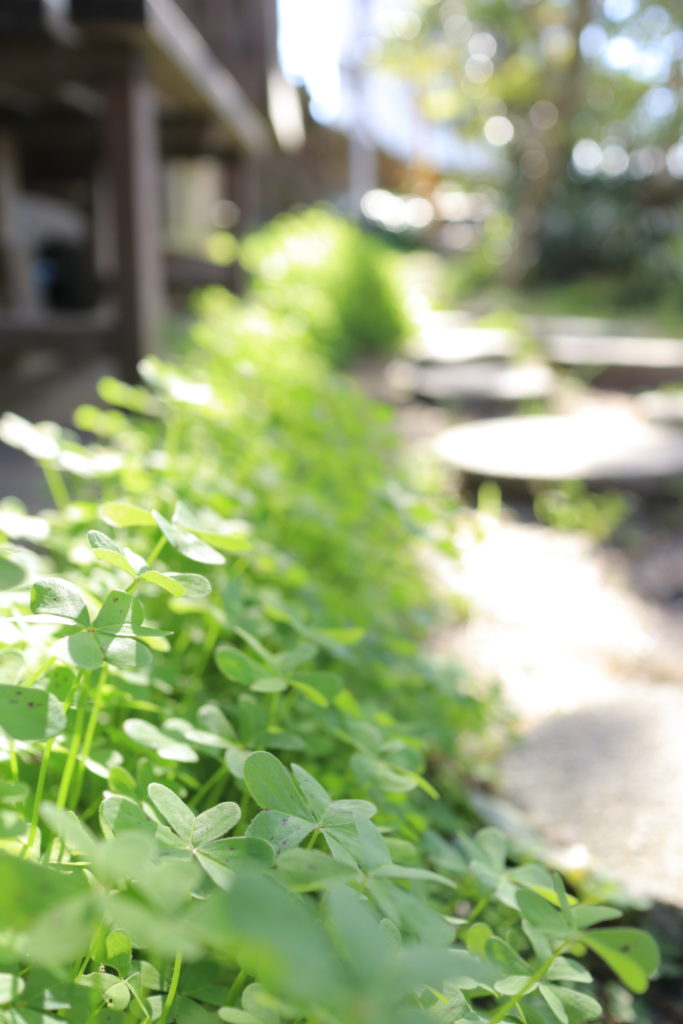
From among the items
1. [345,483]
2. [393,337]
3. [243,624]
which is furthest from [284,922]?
[393,337]

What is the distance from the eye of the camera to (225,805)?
603mm

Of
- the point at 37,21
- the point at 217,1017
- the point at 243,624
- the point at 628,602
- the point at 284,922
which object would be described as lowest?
the point at 628,602

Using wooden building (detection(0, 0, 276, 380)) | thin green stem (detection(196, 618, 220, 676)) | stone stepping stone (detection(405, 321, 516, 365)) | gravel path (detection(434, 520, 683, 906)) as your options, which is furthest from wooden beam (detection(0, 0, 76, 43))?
stone stepping stone (detection(405, 321, 516, 365))

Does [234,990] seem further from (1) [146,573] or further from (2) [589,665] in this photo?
(2) [589,665]

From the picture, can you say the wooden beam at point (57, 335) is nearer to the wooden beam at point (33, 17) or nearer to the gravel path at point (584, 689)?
the wooden beam at point (33, 17)

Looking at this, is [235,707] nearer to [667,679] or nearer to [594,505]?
[667,679]

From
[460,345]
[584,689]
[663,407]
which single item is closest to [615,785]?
[584,689]

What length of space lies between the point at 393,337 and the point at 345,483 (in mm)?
5530

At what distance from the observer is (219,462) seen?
1864 mm

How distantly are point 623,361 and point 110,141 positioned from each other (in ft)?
14.8

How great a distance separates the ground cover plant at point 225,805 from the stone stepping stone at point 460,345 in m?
5.30

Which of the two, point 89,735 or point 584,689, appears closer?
point 89,735

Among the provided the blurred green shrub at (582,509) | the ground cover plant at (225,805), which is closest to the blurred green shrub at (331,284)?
the blurred green shrub at (582,509)

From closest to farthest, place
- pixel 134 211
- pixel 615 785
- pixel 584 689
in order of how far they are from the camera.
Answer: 1. pixel 615 785
2. pixel 584 689
3. pixel 134 211
